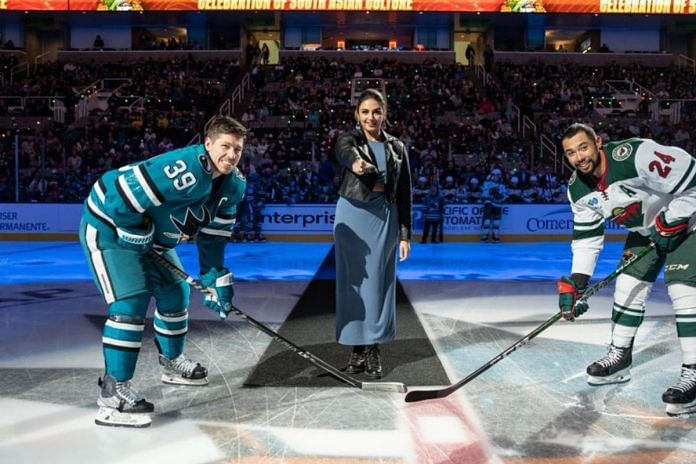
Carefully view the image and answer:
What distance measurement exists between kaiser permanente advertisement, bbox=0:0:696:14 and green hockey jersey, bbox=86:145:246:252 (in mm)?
23471

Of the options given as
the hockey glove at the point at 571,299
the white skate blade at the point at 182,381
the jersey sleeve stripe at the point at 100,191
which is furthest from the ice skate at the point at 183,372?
the hockey glove at the point at 571,299

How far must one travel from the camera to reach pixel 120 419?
349 centimetres

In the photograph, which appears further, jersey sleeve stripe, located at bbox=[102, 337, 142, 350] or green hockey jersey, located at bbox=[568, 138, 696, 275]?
green hockey jersey, located at bbox=[568, 138, 696, 275]

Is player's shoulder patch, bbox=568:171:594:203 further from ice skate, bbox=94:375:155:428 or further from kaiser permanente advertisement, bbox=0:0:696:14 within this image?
kaiser permanente advertisement, bbox=0:0:696:14

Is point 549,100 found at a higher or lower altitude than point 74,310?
higher

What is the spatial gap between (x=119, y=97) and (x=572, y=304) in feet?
62.2

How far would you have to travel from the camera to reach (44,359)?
190 inches

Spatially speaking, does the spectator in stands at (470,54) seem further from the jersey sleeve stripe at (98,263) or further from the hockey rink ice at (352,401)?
the jersey sleeve stripe at (98,263)

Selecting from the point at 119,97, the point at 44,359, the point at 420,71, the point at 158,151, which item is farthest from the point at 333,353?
the point at 420,71

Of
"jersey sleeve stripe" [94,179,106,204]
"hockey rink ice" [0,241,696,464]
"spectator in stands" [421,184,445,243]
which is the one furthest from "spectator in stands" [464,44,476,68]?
"jersey sleeve stripe" [94,179,106,204]

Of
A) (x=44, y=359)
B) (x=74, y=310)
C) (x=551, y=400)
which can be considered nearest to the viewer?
(x=551, y=400)

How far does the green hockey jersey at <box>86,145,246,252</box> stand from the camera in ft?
11.3

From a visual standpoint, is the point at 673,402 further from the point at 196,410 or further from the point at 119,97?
the point at 119,97

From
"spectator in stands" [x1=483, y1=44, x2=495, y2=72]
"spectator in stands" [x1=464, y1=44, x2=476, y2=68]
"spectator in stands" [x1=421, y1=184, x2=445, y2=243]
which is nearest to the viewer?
"spectator in stands" [x1=421, y1=184, x2=445, y2=243]
